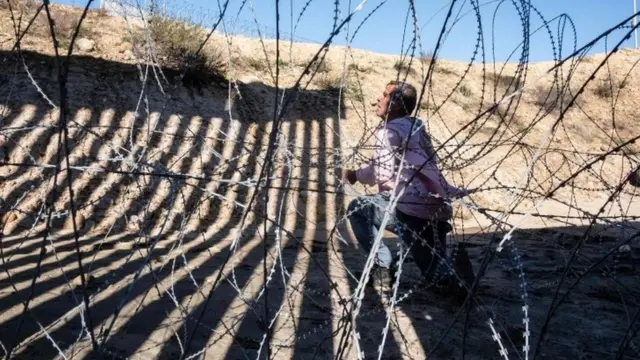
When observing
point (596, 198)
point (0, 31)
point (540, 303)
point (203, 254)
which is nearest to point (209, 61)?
point (0, 31)

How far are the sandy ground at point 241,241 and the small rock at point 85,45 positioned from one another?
0.57ft

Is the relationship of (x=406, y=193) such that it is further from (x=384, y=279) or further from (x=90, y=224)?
(x=90, y=224)

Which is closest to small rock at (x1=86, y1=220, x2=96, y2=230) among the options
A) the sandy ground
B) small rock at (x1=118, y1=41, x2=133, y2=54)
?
the sandy ground

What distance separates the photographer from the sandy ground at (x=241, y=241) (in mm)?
2016

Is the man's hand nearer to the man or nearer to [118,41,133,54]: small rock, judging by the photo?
the man

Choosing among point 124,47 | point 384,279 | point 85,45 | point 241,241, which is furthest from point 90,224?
point 124,47

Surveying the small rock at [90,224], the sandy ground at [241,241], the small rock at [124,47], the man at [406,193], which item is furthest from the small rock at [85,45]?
the man at [406,193]

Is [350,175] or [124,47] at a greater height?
[124,47]

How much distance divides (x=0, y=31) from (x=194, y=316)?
7434 millimetres

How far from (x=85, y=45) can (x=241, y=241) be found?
5.35m

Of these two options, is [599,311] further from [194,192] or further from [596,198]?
[596,198]

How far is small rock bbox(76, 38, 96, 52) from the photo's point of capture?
30.6ft

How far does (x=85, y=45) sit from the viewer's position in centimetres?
937

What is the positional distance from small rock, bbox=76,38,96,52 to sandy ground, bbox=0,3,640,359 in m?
0.17
